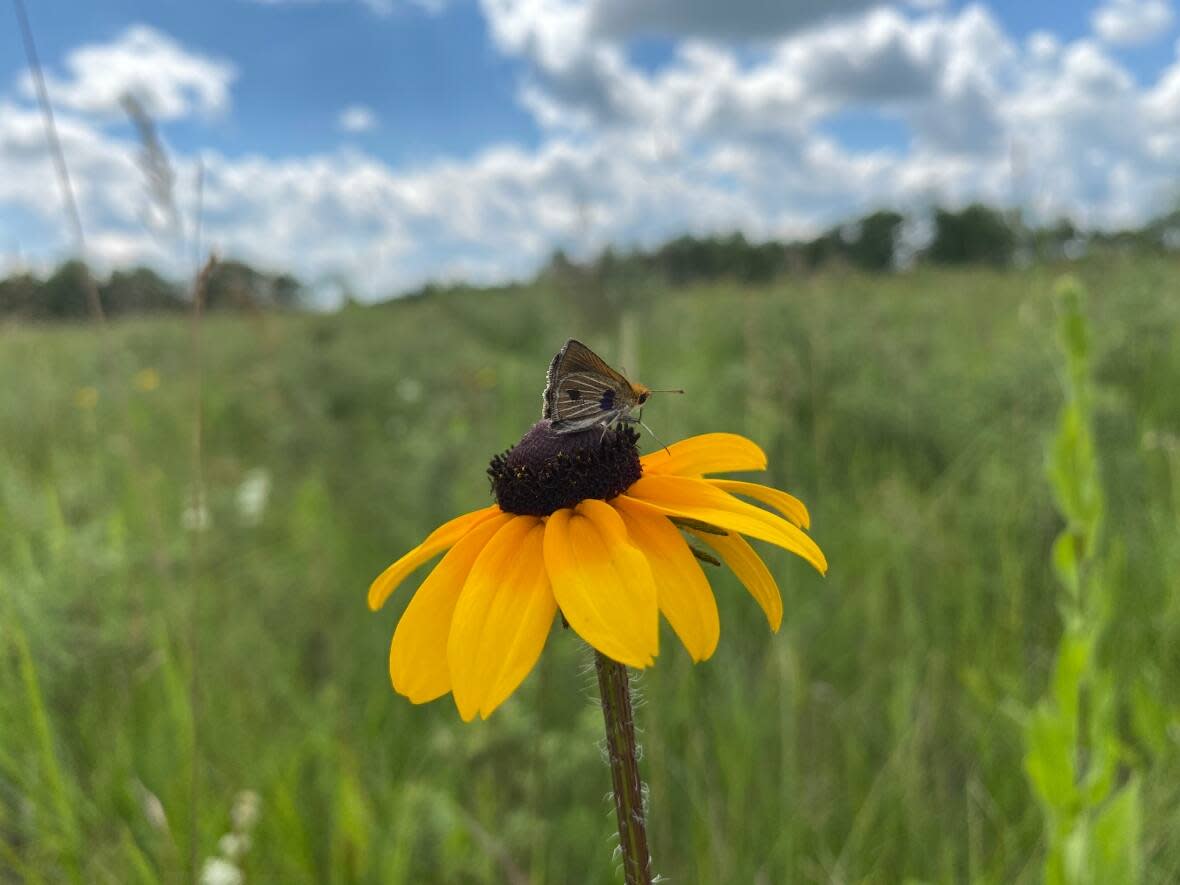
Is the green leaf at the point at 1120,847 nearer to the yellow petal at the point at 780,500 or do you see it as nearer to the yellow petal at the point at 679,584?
the yellow petal at the point at 780,500

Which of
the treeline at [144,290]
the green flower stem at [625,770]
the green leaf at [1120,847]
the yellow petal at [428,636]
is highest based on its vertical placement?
the treeline at [144,290]

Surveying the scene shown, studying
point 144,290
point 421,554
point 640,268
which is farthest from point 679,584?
point 640,268

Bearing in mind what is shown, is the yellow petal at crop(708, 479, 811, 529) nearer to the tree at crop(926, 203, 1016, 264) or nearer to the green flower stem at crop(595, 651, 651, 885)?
the green flower stem at crop(595, 651, 651, 885)

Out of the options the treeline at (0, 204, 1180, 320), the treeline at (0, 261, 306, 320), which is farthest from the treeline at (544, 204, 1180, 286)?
the treeline at (0, 261, 306, 320)

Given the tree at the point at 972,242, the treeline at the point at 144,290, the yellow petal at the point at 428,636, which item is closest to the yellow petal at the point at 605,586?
the yellow petal at the point at 428,636

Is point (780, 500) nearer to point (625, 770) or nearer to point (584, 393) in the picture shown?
point (584, 393)
